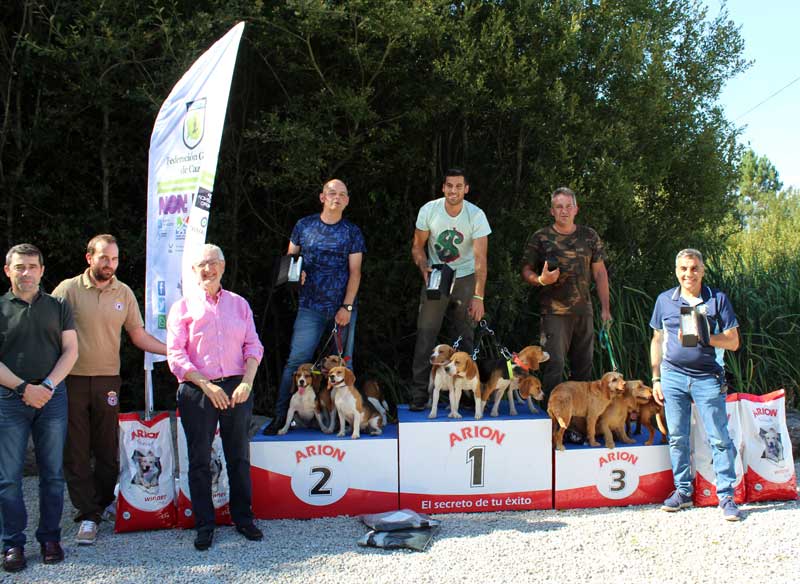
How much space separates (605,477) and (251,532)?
2376 millimetres

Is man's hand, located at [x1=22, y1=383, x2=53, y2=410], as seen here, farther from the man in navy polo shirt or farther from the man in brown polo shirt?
the man in navy polo shirt

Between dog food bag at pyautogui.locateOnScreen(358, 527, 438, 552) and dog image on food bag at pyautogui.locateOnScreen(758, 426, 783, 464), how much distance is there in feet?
7.87

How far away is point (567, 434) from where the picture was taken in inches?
191

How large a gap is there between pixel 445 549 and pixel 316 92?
3.93 metres

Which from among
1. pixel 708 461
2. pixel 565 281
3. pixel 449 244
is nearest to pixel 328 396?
pixel 449 244

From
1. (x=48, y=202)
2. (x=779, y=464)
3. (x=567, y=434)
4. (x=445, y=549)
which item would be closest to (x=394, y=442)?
(x=445, y=549)

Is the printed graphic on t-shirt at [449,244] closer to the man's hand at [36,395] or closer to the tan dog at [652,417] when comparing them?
the tan dog at [652,417]

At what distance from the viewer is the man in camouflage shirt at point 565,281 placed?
498cm

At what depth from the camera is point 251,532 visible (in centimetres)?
399

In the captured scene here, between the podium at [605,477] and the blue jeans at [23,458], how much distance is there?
3.10m

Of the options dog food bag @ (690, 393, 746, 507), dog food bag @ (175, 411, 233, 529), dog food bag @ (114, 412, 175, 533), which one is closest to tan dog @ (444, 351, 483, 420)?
dog food bag @ (690, 393, 746, 507)

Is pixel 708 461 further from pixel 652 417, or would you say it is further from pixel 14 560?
pixel 14 560

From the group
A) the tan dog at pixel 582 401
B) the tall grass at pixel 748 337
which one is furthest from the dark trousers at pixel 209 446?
the tall grass at pixel 748 337

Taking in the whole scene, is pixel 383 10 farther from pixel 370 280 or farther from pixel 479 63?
pixel 370 280
